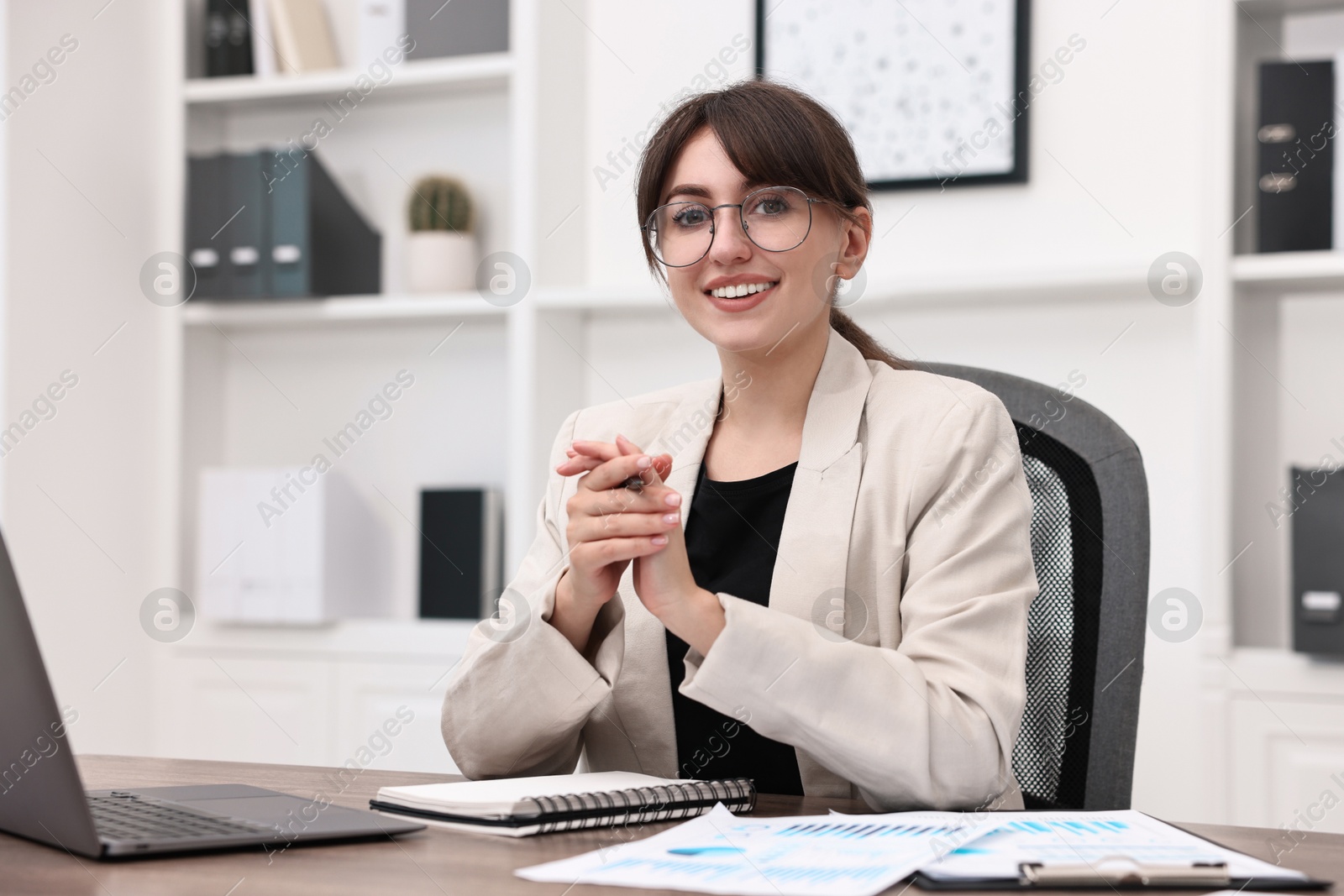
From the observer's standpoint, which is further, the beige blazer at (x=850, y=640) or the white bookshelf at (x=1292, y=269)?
the white bookshelf at (x=1292, y=269)

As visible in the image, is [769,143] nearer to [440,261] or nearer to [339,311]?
[440,261]

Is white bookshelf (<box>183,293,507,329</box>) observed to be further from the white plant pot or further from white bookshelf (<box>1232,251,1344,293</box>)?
white bookshelf (<box>1232,251,1344,293</box>)

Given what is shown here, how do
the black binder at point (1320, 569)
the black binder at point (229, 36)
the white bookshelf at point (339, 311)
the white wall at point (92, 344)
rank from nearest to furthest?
1. the black binder at point (1320, 569)
2. the white wall at point (92, 344)
3. the white bookshelf at point (339, 311)
4. the black binder at point (229, 36)

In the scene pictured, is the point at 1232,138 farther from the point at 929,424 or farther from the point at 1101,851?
the point at 1101,851

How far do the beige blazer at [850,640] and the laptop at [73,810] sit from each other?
0.32 metres

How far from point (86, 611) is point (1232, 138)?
2510 millimetres

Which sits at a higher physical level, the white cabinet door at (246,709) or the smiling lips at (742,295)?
the smiling lips at (742,295)

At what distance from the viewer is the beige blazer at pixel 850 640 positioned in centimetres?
106

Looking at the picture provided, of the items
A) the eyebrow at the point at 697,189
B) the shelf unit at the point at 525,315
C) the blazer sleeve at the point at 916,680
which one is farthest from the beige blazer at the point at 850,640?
the shelf unit at the point at 525,315

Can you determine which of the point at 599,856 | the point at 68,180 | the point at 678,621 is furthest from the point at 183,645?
the point at 599,856

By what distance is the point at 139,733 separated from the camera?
2922mm

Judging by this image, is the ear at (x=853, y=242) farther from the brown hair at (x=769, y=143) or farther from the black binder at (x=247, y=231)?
the black binder at (x=247, y=231)

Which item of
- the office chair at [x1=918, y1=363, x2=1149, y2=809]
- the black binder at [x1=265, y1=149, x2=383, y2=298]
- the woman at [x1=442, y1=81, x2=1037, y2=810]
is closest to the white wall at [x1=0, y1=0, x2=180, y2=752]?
the black binder at [x1=265, y1=149, x2=383, y2=298]

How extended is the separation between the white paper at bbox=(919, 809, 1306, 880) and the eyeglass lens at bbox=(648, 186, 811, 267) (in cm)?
72
